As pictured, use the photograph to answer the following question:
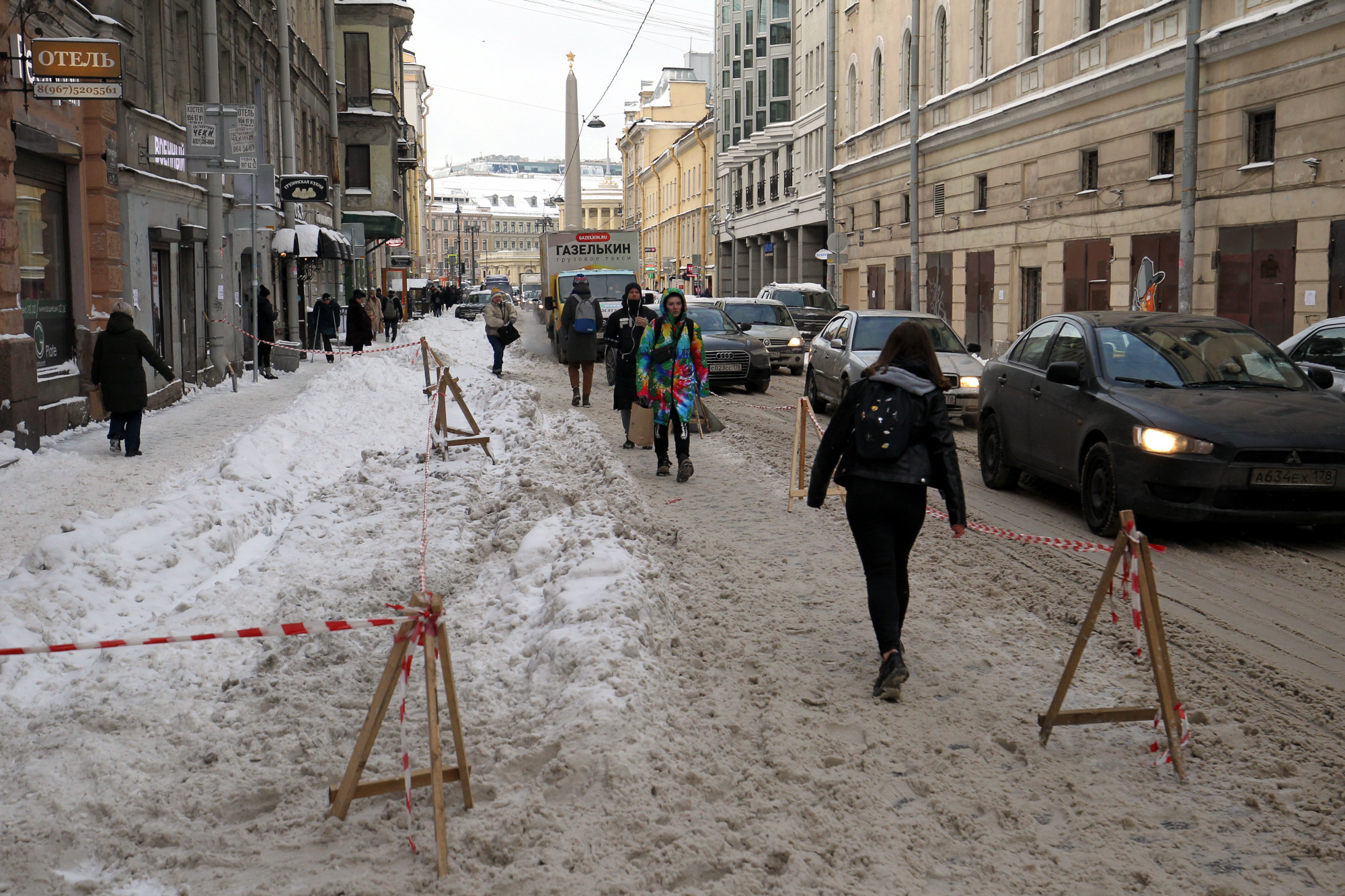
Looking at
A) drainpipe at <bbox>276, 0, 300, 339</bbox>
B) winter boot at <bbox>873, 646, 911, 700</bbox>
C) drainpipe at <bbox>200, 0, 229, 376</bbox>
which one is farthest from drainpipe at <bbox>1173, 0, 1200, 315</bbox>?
drainpipe at <bbox>276, 0, 300, 339</bbox>

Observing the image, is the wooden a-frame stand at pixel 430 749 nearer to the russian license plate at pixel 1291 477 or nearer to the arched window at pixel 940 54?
the russian license plate at pixel 1291 477

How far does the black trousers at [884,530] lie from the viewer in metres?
5.32

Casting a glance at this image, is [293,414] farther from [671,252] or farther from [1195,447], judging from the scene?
[671,252]

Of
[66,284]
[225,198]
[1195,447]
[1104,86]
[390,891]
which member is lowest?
[390,891]

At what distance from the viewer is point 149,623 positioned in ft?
21.7

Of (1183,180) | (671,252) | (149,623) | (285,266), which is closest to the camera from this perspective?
(149,623)

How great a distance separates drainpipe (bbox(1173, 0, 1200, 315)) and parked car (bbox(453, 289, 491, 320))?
176ft

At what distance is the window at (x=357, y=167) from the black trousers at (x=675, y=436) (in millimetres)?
45705

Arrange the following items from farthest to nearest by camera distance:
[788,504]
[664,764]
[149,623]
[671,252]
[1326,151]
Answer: [671,252] → [1326,151] → [788,504] → [149,623] → [664,764]

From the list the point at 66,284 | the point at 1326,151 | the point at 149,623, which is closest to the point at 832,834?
the point at 149,623

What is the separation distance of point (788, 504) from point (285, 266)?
75.0ft

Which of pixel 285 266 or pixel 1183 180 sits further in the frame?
pixel 285 266

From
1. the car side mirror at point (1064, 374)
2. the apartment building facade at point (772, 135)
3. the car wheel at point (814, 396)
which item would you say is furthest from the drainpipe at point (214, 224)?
the apartment building facade at point (772, 135)

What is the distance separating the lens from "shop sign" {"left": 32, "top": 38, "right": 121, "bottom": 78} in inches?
497
